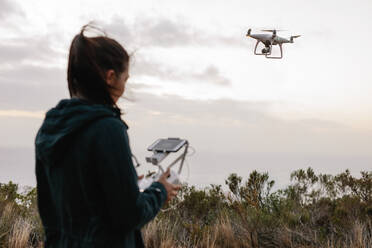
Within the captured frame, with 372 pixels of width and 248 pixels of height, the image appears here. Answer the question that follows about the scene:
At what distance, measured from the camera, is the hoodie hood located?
1517 millimetres

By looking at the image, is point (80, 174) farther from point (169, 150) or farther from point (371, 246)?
point (371, 246)

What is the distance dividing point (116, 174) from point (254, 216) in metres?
4.87

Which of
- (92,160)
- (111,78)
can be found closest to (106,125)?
(92,160)

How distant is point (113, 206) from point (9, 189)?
25.7 feet

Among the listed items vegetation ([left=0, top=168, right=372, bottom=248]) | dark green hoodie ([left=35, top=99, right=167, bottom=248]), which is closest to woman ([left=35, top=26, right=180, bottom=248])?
dark green hoodie ([left=35, top=99, right=167, bottom=248])

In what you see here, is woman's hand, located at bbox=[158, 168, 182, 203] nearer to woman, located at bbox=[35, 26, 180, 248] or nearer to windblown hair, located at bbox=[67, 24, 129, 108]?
woman, located at bbox=[35, 26, 180, 248]

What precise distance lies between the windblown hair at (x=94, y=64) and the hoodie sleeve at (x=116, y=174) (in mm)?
190

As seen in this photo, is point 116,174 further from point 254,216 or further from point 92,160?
point 254,216

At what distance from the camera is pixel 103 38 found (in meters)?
1.65

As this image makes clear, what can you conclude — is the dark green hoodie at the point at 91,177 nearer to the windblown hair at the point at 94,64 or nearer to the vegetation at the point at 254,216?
the windblown hair at the point at 94,64

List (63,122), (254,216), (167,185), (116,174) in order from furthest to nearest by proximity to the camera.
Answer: (254,216), (167,185), (63,122), (116,174)

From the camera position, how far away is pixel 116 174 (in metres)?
1.46

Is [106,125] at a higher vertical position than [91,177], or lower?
higher

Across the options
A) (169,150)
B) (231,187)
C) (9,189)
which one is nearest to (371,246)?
(231,187)
